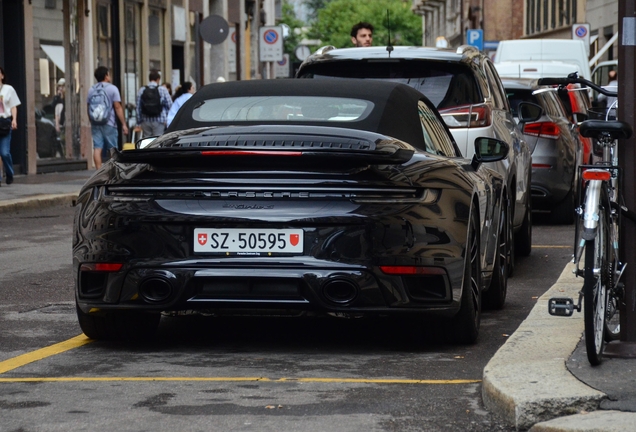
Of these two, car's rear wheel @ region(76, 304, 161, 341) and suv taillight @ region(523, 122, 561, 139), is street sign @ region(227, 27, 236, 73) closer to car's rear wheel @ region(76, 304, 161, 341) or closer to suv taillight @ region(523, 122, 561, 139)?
suv taillight @ region(523, 122, 561, 139)

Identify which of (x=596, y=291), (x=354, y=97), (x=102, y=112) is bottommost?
(x=596, y=291)

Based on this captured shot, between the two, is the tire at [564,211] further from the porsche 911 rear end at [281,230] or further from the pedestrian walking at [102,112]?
the pedestrian walking at [102,112]

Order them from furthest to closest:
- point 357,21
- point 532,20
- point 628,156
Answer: point 357,21, point 532,20, point 628,156

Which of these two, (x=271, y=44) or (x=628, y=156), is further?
(x=271, y=44)

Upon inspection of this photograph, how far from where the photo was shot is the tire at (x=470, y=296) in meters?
6.37

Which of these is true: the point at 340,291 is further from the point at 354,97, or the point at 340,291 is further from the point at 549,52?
the point at 549,52

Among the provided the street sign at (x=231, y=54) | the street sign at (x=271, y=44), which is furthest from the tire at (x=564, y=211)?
the street sign at (x=231, y=54)

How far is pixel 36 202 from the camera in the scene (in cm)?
1794

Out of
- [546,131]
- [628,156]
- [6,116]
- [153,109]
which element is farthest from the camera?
[153,109]

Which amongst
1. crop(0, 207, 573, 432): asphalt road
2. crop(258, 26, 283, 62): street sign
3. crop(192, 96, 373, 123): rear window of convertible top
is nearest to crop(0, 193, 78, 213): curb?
crop(0, 207, 573, 432): asphalt road

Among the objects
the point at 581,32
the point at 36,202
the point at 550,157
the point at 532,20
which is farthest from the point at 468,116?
the point at 532,20

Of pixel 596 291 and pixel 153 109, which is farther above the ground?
pixel 153 109

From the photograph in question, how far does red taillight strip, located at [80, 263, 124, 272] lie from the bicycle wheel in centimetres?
206

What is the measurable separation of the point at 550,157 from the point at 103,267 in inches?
332
